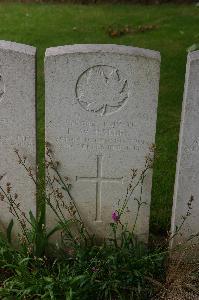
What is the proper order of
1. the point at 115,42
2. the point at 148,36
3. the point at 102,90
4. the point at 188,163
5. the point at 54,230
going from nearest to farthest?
Result: the point at 102,90 → the point at 188,163 → the point at 54,230 → the point at 115,42 → the point at 148,36

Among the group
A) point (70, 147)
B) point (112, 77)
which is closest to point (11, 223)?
point (70, 147)

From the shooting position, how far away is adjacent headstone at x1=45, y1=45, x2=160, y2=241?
3.81m

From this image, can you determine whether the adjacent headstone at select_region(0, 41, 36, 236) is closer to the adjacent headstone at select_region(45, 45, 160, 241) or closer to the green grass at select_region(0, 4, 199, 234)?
the adjacent headstone at select_region(45, 45, 160, 241)

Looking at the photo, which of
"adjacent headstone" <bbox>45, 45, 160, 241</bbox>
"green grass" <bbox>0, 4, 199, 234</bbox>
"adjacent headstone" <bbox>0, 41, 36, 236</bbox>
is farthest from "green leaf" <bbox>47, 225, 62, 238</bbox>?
"green grass" <bbox>0, 4, 199, 234</bbox>

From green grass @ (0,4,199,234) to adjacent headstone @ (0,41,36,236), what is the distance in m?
1.28

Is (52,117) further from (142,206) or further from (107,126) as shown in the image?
(142,206)

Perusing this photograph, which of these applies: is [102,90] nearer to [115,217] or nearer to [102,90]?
[102,90]

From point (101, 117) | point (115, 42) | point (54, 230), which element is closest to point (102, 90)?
point (101, 117)

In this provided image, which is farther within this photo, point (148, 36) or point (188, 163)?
point (148, 36)

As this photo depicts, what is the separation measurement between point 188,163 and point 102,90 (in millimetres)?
806

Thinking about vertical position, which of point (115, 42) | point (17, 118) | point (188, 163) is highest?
point (115, 42)

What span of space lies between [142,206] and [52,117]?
98 cm

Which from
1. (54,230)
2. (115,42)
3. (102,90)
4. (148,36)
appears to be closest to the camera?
(102,90)

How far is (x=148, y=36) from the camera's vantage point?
30.3 feet
